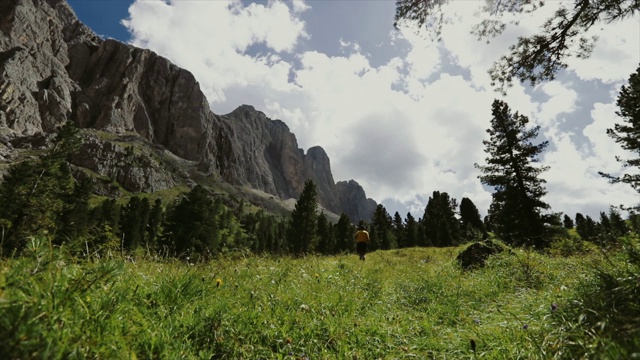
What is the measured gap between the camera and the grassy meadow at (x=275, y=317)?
7.65 feet

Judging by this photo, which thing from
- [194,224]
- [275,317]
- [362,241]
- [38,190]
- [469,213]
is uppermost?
[469,213]

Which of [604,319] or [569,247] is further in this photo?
[569,247]

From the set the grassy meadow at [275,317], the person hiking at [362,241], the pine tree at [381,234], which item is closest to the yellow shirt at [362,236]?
the person hiking at [362,241]

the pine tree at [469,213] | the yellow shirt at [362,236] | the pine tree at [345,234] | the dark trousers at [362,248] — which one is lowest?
the dark trousers at [362,248]

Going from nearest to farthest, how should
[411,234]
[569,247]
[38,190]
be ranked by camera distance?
[569,247] < [38,190] < [411,234]

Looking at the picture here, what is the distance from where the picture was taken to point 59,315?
89.6 inches

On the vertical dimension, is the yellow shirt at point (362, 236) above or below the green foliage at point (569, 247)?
above

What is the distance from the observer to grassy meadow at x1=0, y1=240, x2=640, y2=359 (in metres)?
2.33

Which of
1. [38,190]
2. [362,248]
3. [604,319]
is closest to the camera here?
[604,319]

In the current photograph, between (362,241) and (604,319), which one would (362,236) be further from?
(604,319)

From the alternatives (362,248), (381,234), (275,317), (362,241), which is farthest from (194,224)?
(381,234)

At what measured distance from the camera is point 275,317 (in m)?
4.50

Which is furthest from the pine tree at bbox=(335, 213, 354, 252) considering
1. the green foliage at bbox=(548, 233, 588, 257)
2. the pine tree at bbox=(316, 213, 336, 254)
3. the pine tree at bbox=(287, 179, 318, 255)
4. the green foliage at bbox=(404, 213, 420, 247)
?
the green foliage at bbox=(548, 233, 588, 257)

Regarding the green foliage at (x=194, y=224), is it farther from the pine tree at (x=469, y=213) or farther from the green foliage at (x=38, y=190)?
the pine tree at (x=469, y=213)
